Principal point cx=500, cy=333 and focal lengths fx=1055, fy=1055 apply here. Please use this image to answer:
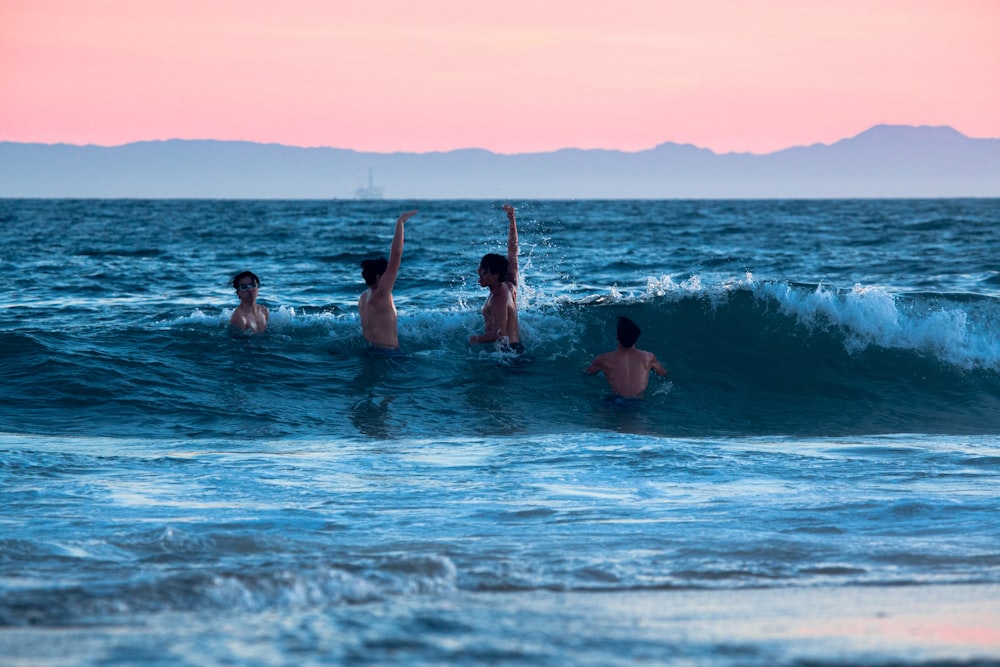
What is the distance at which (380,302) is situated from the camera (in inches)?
406

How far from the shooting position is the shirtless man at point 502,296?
933 cm

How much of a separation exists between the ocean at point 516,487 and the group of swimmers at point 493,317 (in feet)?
0.73

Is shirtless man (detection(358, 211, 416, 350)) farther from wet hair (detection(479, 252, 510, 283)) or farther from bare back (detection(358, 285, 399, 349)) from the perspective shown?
wet hair (detection(479, 252, 510, 283))

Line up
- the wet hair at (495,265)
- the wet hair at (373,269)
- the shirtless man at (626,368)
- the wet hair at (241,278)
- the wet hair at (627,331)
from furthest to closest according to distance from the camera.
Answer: the wet hair at (241,278)
the wet hair at (373,269)
the wet hair at (495,265)
the shirtless man at (626,368)
the wet hair at (627,331)

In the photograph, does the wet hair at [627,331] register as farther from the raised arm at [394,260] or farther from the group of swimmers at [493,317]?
the raised arm at [394,260]

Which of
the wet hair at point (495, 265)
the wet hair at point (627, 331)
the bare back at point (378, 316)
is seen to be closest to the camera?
the wet hair at point (627, 331)

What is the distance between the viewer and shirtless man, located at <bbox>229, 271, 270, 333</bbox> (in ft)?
37.3

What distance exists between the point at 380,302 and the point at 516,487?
506 cm

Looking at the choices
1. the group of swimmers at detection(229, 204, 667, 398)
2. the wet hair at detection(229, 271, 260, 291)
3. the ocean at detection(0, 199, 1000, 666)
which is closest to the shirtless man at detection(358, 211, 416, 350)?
the group of swimmers at detection(229, 204, 667, 398)

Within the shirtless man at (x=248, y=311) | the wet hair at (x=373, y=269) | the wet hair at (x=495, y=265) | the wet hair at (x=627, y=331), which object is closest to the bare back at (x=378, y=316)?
the wet hair at (x=373, y=269)

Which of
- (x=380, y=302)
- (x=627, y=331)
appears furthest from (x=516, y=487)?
(x=380, y=302)

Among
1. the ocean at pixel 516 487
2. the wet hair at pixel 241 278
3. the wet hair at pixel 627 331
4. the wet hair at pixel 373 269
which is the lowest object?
the ocean at pixel 516 487

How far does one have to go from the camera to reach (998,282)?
63.3 ft

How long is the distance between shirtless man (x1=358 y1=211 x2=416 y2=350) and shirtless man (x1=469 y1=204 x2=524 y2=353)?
0.84 meters
